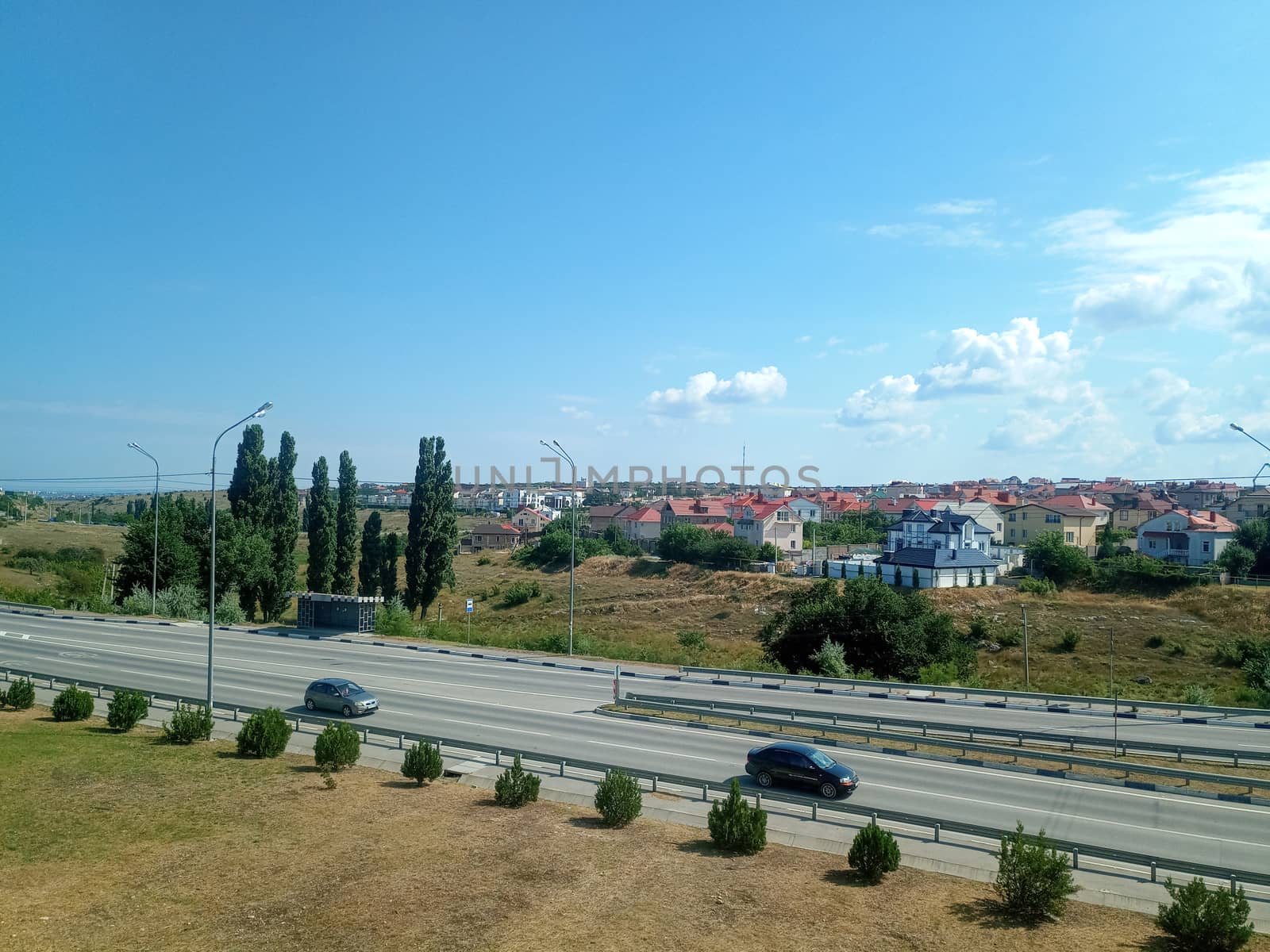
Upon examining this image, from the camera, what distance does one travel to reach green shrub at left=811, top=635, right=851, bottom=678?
37.7m

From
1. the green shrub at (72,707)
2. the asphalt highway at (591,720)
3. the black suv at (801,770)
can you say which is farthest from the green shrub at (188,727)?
the black suv at (801,770)

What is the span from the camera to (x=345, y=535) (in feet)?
173

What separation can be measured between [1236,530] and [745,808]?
8325 centimetres

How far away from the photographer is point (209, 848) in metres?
14.2

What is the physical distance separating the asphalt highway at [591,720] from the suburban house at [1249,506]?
9379cm

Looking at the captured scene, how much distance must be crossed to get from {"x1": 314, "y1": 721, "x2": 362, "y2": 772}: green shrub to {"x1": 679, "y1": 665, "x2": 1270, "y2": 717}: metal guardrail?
18037mm

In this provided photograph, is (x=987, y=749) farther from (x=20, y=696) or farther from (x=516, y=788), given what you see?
(x=20, y=696)

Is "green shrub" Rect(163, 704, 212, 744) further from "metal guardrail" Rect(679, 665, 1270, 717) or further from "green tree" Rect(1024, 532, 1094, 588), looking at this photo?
"green tree" Rect(1024, 532, 1094, 588)

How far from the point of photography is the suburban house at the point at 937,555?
67938 mm

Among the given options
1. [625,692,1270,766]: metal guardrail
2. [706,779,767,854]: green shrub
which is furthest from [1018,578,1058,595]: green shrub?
[706,779,767,854]: green shrub

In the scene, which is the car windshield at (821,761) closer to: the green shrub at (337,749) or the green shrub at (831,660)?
the green shrub at (337,749)

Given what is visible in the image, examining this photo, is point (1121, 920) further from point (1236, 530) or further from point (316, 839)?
point (1236, 530)

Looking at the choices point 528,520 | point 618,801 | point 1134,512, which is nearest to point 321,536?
point 618,801

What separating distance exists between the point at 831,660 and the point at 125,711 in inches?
1119
